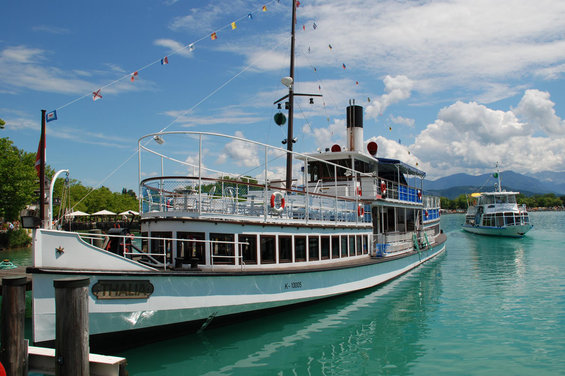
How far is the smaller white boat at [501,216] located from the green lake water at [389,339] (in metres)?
34.9

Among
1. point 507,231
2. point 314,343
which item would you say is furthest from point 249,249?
point 507,231

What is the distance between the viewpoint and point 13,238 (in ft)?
123

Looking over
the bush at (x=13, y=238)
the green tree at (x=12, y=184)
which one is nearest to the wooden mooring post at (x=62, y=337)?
the green tree at (x=12, y=184)

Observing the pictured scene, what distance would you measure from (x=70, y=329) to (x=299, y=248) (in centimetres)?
819

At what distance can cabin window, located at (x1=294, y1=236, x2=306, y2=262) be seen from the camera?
12.8m

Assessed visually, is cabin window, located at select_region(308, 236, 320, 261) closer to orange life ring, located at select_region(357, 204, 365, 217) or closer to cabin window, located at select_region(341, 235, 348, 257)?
cabin window, located at select_region(341, 235, 348, 257)

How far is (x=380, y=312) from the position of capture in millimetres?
13375

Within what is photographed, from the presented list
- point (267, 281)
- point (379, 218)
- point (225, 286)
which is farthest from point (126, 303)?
point (379, 218)

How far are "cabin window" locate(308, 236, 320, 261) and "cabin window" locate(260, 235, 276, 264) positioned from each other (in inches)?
70.6

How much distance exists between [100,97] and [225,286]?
6.94 m

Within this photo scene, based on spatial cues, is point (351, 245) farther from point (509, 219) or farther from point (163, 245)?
point (509, 219)

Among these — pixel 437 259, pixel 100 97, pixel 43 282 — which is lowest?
pixel 437 259

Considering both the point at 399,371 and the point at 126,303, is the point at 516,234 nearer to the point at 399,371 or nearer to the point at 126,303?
the point at 399,371

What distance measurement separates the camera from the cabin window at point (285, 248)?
1229 centimetres
